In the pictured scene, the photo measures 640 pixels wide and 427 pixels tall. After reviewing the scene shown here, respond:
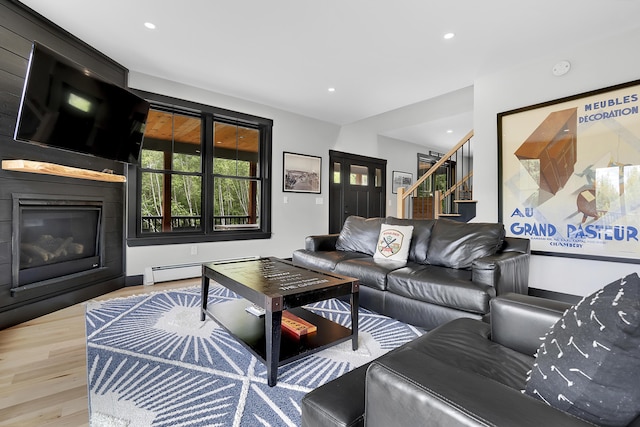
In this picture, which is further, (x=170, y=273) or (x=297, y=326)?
(x=170, y=273)

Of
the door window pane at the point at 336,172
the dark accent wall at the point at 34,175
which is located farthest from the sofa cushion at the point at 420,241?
the dark accent wall at the point at 34,175

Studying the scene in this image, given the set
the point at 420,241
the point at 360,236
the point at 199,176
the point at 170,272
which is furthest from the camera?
the point at 199,176

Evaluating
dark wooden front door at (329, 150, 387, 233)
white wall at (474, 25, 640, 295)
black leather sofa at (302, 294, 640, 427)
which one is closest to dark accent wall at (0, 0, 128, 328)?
black leather sofa at (302, 294, 640, 427)

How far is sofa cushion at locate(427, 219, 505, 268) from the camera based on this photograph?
8.34ft

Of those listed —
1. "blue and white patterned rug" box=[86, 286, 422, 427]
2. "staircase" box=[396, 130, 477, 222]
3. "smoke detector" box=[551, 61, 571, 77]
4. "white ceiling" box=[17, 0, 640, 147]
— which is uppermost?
"white ceiling" box=[17, 0, 640, 147]

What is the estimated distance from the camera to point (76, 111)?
261cm

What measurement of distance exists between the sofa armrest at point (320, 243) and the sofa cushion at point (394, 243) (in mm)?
622

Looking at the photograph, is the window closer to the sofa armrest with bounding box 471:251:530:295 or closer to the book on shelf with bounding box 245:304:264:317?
the book on shelf with bounding box 245:304:264:317

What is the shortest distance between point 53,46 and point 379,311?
12.2ft

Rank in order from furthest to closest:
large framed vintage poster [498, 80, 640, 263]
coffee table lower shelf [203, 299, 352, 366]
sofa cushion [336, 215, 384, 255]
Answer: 1. sofa cushion [336, 215, 384, 255]
2. large framed vintage poster [498, 80, 640, 263]
3. coffee table lower shelf [203, 299, 352, 366]

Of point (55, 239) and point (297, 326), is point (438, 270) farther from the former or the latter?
point (55, 239)

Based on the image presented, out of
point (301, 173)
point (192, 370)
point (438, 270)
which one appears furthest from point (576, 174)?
point (192, 370)

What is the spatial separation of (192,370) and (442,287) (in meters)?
1.69

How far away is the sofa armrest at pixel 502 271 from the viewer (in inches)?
81.4
